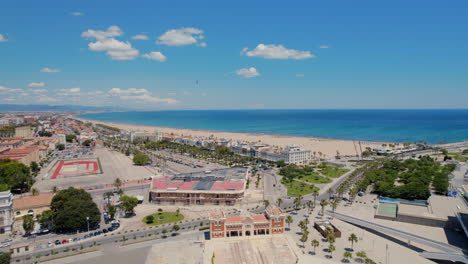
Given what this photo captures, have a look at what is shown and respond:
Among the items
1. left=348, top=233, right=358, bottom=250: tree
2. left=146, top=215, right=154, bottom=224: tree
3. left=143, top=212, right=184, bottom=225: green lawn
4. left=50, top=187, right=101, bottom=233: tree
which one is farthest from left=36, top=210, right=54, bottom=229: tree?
left=348, top=233, right=358, bottom=250: tree

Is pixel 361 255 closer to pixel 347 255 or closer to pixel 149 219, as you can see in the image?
pixel 347 255

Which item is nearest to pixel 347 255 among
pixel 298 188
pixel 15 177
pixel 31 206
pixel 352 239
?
pixel 352 239

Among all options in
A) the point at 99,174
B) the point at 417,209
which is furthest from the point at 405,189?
the point at 99,174

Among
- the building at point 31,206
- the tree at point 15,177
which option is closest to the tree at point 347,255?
the building at point 31,206

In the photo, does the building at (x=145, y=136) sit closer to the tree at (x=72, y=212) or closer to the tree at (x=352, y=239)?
the tree at (x=72, y=212)

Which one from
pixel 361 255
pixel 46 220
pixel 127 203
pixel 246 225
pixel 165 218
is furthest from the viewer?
pixel 165 218
